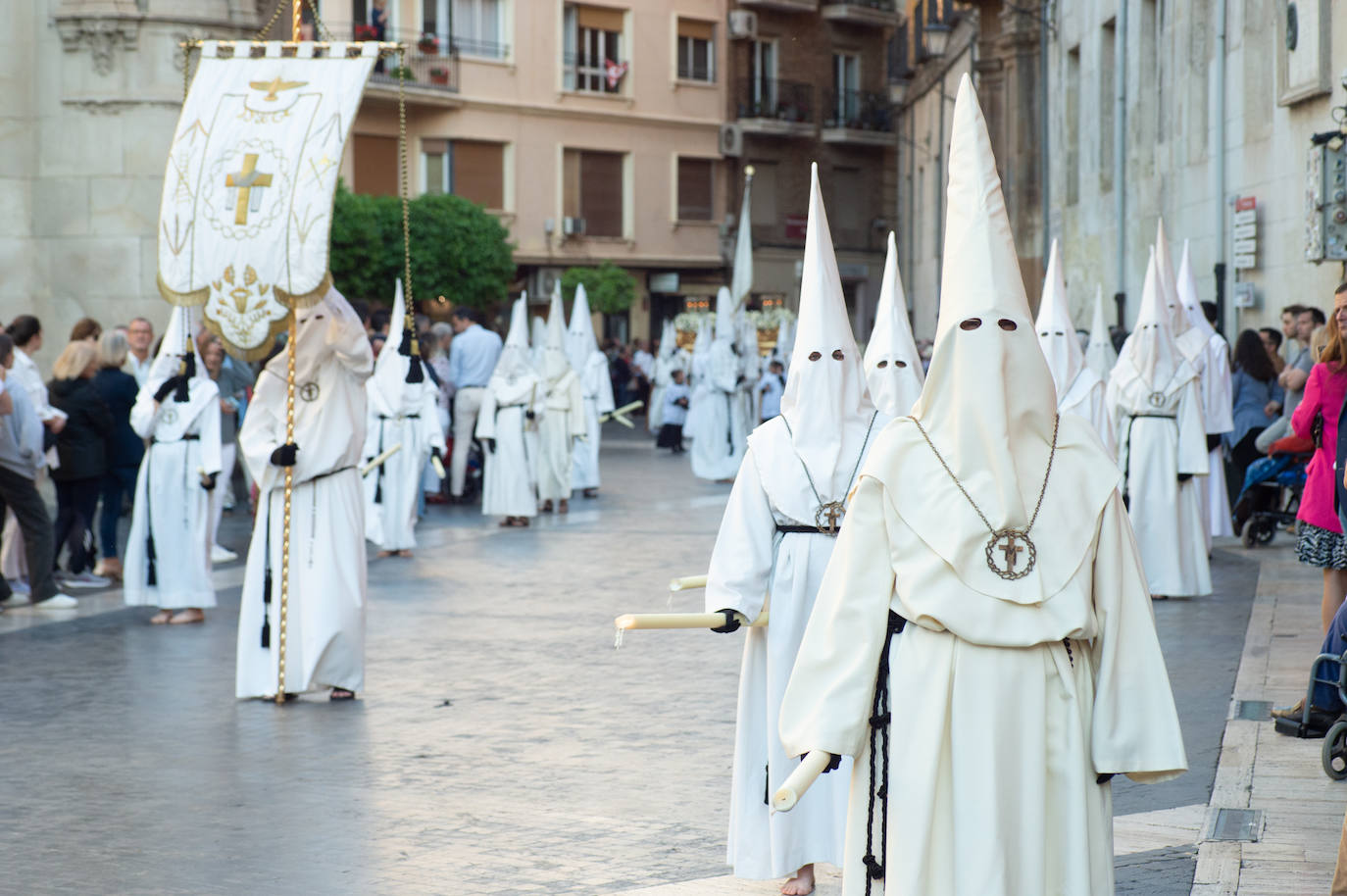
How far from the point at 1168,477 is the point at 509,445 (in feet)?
26.8

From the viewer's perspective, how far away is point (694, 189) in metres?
51.5

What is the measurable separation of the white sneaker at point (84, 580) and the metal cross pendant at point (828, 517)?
9438mm

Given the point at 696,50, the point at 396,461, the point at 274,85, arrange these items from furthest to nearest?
the point at 696,50 < the point at 396,461 < the point at 274,85

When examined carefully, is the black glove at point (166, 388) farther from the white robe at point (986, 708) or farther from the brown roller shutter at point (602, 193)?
the brown roller shutter at point (602, 193)

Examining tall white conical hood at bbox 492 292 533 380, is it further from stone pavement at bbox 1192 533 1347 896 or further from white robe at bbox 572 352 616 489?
stone pavement at bbox 1192 533 1347 896

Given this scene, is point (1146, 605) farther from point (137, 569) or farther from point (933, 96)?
point (933, 96)

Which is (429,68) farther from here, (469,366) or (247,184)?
(247,184)

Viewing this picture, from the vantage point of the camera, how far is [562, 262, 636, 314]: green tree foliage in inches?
1757

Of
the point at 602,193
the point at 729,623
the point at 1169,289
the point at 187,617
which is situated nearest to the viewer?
the point at 729,623

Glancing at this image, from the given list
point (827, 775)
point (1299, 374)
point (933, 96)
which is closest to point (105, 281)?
point (1299, 374)

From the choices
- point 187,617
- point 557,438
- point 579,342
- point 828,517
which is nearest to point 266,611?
point 187,617

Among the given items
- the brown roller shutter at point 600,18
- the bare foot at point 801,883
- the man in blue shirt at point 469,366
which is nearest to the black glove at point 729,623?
the bare foot at point 801,883

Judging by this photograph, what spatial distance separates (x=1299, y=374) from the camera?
38.4 feet

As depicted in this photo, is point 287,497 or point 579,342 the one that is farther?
point 579,342
